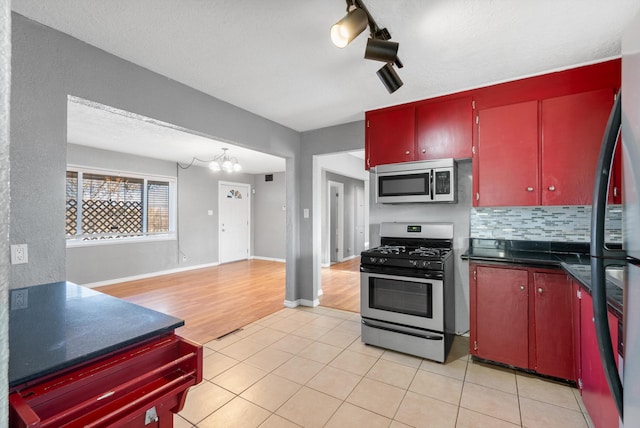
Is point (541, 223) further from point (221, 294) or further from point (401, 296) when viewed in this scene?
point (221, 294)

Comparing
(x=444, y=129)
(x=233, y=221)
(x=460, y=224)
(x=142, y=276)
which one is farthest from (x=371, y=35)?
(x=233, y=221)

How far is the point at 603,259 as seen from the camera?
846 mm

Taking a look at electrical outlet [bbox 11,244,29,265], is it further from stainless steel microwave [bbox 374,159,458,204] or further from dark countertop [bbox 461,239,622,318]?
dark countertop [bbox 461,239,622,318]

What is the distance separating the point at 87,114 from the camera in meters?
3.32

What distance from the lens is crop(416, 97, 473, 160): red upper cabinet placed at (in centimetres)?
261

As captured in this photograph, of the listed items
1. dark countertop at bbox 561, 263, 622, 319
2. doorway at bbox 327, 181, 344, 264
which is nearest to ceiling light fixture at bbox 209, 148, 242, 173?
doorway at bbox 327, 181, 344, 264

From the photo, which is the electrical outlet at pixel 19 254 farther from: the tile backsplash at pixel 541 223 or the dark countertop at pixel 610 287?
the tile backsplash at pixel 541 223

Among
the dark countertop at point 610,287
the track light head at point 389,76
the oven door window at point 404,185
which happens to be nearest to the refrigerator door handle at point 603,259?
the dark countertop at point 610,287

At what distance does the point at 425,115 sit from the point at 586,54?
1.15 m

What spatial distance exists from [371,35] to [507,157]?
1.52 meters

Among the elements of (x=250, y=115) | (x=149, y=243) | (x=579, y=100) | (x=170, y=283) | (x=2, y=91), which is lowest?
(x=170, y=283)

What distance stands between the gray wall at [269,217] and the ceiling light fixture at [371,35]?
5.59 meters

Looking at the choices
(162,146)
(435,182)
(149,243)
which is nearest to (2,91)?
(435,182)

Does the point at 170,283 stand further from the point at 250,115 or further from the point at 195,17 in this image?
the point at 195,17
